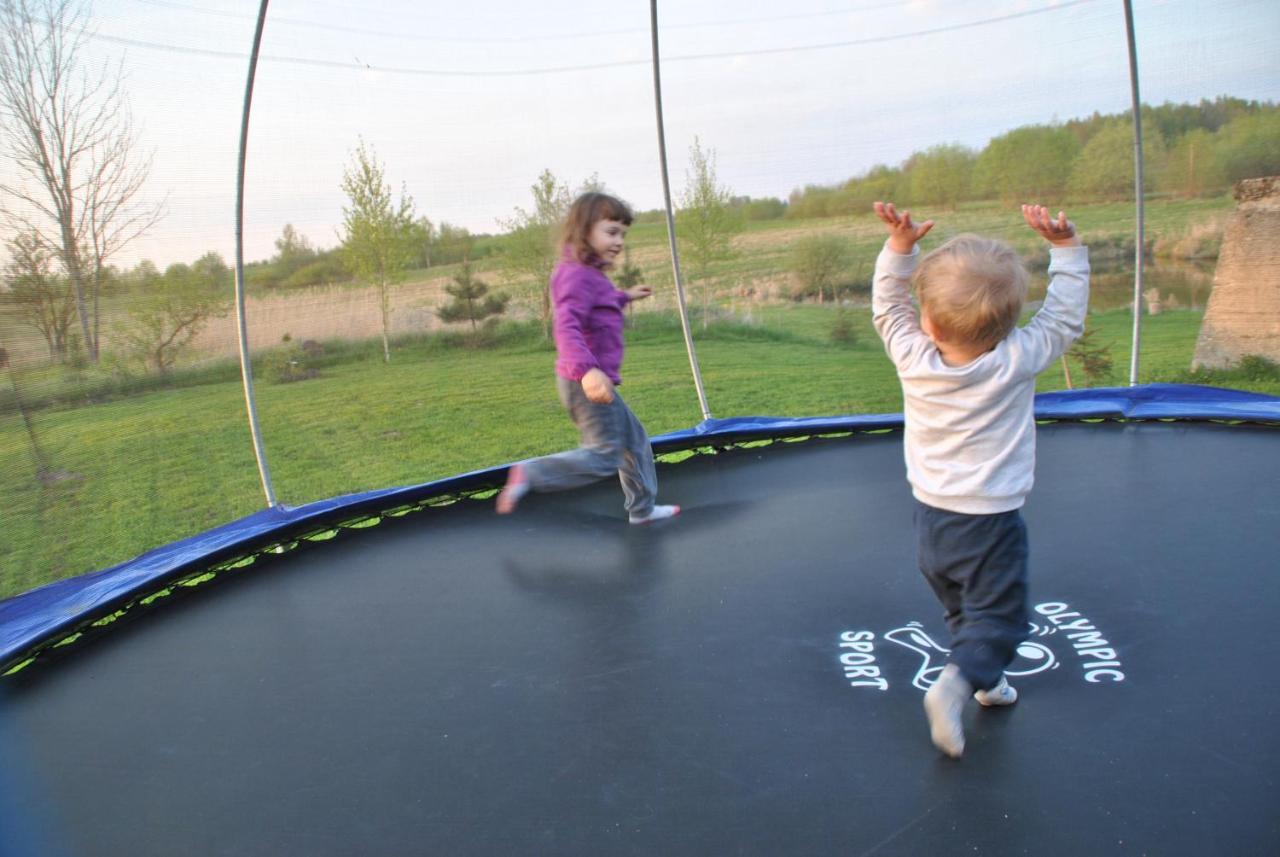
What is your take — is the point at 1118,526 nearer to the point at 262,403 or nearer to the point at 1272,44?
the point at 1272,44

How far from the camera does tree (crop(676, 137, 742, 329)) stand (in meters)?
5.19

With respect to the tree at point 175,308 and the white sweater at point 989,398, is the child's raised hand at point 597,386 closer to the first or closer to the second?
the white sweater at point 989,398

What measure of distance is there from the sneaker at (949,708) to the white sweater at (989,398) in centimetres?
27

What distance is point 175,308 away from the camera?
3.88 m

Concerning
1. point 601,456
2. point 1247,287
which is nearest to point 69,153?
point 601,456

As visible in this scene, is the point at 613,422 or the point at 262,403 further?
the point at 262,403

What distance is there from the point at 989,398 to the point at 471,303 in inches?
185

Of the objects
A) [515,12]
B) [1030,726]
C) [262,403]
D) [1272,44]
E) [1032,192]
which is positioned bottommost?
[1030,726]

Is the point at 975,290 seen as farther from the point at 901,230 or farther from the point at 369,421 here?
the point at 369,421

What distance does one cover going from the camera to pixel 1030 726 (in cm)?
155

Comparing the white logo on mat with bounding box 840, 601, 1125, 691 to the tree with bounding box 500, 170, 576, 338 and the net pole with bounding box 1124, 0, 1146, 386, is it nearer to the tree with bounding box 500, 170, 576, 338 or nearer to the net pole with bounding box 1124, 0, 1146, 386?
the net pole with bounding box 1124, 0, 1146, 386

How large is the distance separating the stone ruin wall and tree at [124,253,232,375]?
19.1 feet

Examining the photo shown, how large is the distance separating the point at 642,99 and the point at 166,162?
220 cm

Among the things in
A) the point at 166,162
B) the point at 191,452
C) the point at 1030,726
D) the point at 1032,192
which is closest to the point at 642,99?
the point at 166,162
